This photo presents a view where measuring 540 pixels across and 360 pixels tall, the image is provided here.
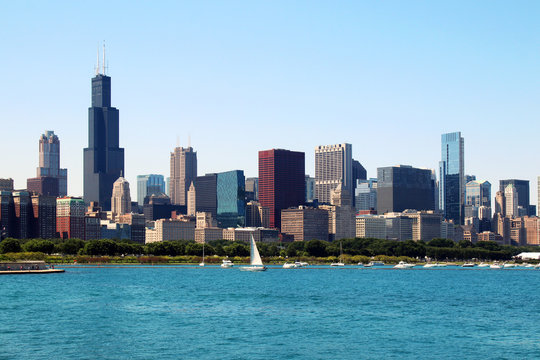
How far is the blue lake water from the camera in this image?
7588 cm

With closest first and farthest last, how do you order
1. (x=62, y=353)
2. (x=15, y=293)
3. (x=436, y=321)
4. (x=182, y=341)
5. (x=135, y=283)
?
(x=62, y=353) < (x=182, y=341) < (x=436, y=321) < (x=15, y=293) < (x=135, y=283)

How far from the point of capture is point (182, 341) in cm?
7988

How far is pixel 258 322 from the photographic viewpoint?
9600 centimetres

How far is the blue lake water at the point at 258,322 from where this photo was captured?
75.9m

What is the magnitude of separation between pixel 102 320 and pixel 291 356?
95.4 ft

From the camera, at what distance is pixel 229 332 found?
3423 inches

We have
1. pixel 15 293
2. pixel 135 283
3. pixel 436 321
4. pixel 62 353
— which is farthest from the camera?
pixel 135 283

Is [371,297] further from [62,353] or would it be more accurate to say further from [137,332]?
[62,353]

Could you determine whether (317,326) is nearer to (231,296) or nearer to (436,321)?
(436,321)

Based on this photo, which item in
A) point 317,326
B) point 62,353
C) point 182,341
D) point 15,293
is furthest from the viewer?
point 15,293

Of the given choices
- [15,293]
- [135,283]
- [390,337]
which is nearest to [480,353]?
[390,337]

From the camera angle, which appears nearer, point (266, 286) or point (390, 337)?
point (390, 337)

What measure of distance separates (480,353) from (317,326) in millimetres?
21350

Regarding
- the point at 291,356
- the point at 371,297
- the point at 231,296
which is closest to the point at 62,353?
the point at 291,356
